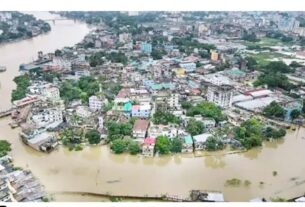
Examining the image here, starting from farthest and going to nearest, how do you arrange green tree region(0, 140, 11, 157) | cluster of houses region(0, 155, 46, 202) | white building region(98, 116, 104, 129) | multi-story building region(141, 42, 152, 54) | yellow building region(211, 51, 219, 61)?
multi-story building region(141, 42, 152, 54)
yellow building region(211, 51, 219, 61)
white building region(98, 116, 104, 129)
green tree region(0, 140, 11, 157)
cluster of houses region(0, 155, 46, 202)

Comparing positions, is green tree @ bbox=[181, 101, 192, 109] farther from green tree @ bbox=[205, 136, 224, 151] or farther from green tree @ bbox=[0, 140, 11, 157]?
green tree @ bbox=[0, 140, 11, 157]

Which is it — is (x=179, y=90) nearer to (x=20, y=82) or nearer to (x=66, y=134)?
(x=66, y=134)

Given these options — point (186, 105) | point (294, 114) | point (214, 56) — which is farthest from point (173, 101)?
point (214, 56)

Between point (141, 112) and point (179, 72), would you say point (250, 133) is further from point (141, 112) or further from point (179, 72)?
point (179, 72)

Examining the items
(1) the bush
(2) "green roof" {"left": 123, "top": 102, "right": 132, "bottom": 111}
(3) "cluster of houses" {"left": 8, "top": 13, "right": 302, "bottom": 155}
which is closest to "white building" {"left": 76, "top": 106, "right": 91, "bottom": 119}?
(3) "cluster of houses" {"left": 8, "top": 13, "right": 302, "bottom": 155}

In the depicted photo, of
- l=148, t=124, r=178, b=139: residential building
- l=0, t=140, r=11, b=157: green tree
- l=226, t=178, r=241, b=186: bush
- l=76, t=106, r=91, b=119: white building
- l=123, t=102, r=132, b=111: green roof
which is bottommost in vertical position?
l=226, t=178, r=241, b=186: bush

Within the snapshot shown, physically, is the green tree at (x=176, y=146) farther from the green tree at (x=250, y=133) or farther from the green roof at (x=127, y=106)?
the green roof at (x=127, y=106)

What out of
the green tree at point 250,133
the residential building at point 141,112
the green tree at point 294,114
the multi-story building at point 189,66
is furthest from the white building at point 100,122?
the multi-story building at point 189,66
